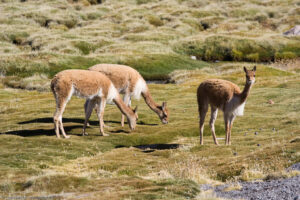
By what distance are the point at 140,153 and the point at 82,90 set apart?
480 cm

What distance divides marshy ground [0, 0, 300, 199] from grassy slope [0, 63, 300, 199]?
6 centimetres

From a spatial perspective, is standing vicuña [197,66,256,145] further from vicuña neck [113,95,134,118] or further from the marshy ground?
vicuña neck [113,95,134,118]

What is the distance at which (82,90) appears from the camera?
82.8 feet

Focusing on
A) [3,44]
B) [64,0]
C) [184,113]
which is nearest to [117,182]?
[184,113]

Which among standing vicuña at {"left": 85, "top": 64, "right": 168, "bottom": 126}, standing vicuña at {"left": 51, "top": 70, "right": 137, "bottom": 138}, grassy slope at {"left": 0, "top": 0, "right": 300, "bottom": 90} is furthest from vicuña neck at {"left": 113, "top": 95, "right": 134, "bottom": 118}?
grassy slope at {"left": 0, "top": 0, "right": 300, "bottom": 90}

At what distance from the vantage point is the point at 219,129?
30406 millimetres

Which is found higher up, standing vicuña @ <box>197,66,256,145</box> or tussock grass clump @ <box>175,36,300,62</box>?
standing vicuña @ <box>197,66,256,145</box>

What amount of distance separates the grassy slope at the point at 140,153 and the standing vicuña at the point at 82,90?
62.9 inches

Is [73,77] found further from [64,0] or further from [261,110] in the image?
→ [64,0]

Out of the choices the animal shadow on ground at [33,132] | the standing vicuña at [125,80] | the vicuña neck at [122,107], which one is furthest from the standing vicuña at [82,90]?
the standing vicuña at [125,80]

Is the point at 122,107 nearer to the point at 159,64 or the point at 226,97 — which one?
the point at 226,97

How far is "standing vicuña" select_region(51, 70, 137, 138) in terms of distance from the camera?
24828mm

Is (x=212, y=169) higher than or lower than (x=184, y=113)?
higher

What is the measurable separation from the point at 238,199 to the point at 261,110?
23.5 meters
